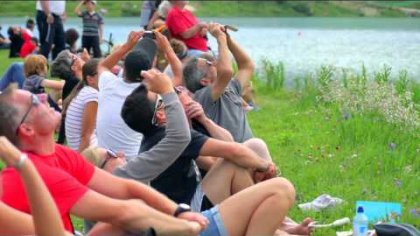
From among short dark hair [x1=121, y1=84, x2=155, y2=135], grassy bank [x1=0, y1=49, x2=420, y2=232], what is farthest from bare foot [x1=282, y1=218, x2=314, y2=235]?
short dark hair [x1=121, y1=84, x2=155, y2=135]

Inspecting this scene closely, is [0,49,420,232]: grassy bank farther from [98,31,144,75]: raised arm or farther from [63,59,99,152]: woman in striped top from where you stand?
[98,31,144,75]: raised arm

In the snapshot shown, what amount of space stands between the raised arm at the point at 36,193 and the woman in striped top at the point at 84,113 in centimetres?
291

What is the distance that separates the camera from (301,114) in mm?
9188

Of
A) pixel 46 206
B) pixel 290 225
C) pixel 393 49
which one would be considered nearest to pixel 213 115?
pixel 290 225

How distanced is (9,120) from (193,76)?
2.58 m

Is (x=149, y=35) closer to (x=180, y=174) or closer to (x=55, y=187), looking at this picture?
(x=180, y=174)

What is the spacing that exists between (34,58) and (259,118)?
9.12 feet

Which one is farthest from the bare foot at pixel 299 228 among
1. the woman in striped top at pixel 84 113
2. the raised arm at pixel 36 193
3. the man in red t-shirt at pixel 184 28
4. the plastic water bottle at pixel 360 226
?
the man in red t-shirt at pixel 184 28

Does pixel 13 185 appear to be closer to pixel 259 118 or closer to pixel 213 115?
pixel 213 115

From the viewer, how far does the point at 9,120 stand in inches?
124

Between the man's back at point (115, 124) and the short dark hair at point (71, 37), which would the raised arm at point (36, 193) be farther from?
the short dark hair at point (71, 37)

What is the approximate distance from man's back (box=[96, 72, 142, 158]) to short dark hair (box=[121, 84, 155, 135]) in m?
0.90

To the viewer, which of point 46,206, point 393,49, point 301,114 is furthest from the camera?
point 393,49

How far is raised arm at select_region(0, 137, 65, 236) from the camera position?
8.79ft
